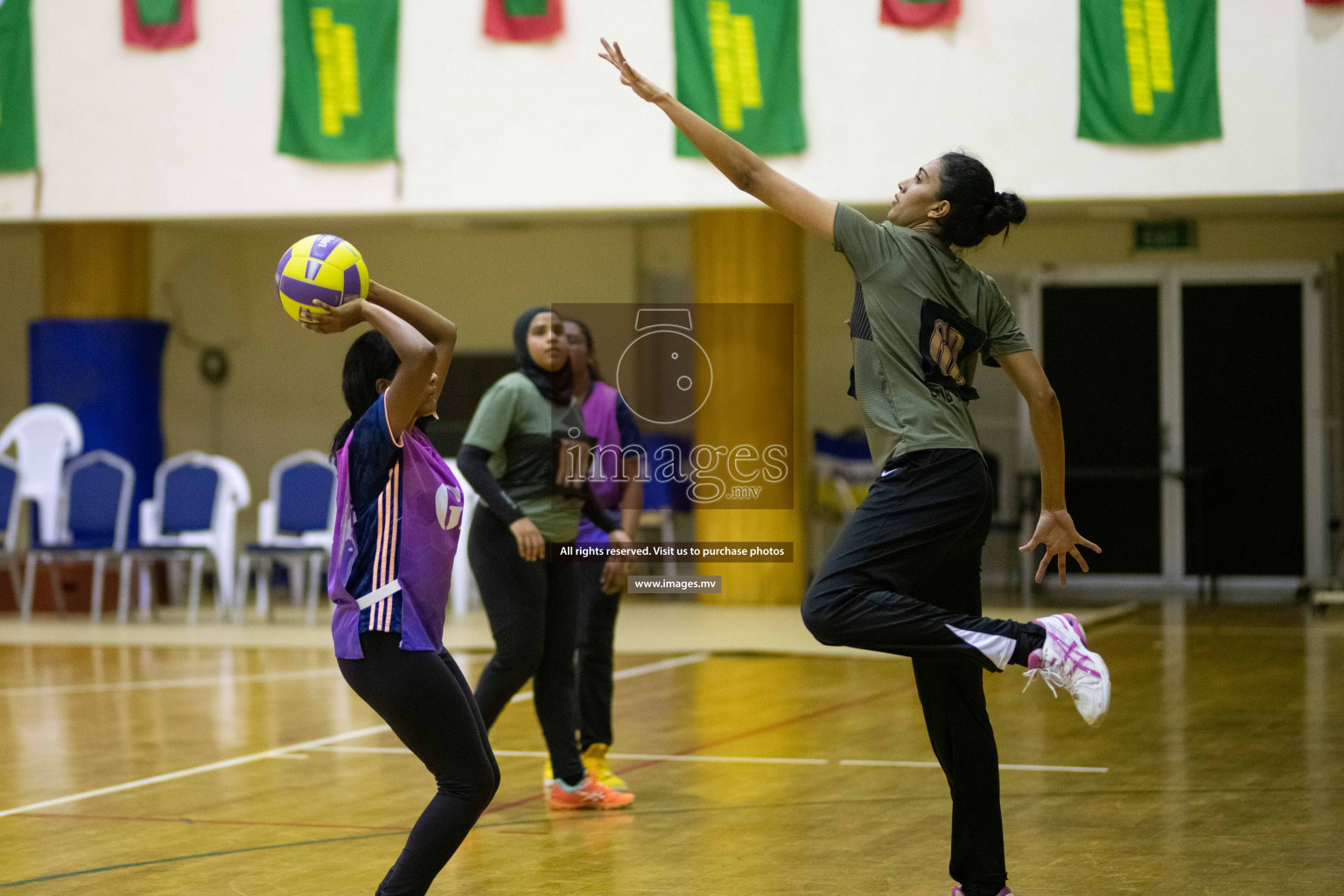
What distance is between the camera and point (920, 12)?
12.5 metres

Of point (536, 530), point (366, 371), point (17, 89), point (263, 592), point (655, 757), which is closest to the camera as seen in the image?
point (366, 371)

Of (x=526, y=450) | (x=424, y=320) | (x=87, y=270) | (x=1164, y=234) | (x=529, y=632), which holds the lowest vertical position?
(x=529, y=632)

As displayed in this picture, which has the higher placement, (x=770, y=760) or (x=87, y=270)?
(x=87, y=270)

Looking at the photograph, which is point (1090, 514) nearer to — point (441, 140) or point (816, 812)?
point (441, 140)

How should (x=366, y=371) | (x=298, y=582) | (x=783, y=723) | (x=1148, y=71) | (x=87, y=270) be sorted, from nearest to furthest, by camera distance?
(x=366, y=371) < (x=783, y=723) < (x=1148, y=71) < (x=298, y=582) < (x=87, y=270)

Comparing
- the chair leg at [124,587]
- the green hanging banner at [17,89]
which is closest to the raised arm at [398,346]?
the chair leg at [124,587]

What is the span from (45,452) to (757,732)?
28.4ft

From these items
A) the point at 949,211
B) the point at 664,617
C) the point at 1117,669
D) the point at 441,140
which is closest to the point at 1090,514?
the point at 664,617

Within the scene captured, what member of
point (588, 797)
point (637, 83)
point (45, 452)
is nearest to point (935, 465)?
point (637, 83)

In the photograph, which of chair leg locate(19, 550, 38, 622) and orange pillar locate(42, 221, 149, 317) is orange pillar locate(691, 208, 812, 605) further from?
chair leg locate(19, 550, 38, 622)

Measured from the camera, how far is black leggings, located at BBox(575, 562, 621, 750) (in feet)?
19.6

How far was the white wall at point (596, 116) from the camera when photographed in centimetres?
1205

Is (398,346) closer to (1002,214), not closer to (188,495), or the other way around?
(1002,214)

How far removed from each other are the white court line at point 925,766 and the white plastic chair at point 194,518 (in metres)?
7.96
